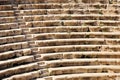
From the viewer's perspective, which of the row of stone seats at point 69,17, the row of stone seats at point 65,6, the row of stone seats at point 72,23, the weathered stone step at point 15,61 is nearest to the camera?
the weathered stone step at point 15,61

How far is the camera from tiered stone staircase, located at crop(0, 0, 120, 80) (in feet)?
26.8

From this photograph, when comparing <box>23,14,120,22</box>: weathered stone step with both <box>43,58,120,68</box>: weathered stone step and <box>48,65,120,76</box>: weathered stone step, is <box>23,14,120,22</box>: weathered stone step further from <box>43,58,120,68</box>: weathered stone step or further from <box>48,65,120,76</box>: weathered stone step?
<box>48,65,120,76</box>: weathered stone step

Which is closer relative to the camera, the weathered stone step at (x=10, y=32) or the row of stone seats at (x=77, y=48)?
the weathered stone step at (x=10, y=32)

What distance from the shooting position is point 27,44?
855cm

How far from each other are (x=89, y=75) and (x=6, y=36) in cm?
278

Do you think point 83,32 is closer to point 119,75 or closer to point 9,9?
point 119,75

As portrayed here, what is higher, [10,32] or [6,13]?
[6,13]

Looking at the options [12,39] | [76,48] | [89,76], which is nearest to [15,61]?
[12,39]

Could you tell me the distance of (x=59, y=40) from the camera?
8.89 meters

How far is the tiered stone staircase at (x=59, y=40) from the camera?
26.8 ft

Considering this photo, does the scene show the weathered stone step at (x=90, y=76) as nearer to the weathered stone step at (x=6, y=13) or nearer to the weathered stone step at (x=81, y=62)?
the weathered stone step at (x=81, y=62)

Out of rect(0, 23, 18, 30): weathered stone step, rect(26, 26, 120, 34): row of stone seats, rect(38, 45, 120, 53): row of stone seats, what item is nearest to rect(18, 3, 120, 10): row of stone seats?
rect(0, 23, 18, 30): weathered stone step

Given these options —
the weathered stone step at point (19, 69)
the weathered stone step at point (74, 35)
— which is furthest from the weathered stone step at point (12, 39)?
the weathered stone step at point (19, 69)

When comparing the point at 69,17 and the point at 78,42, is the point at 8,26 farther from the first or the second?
the point at 78,42
